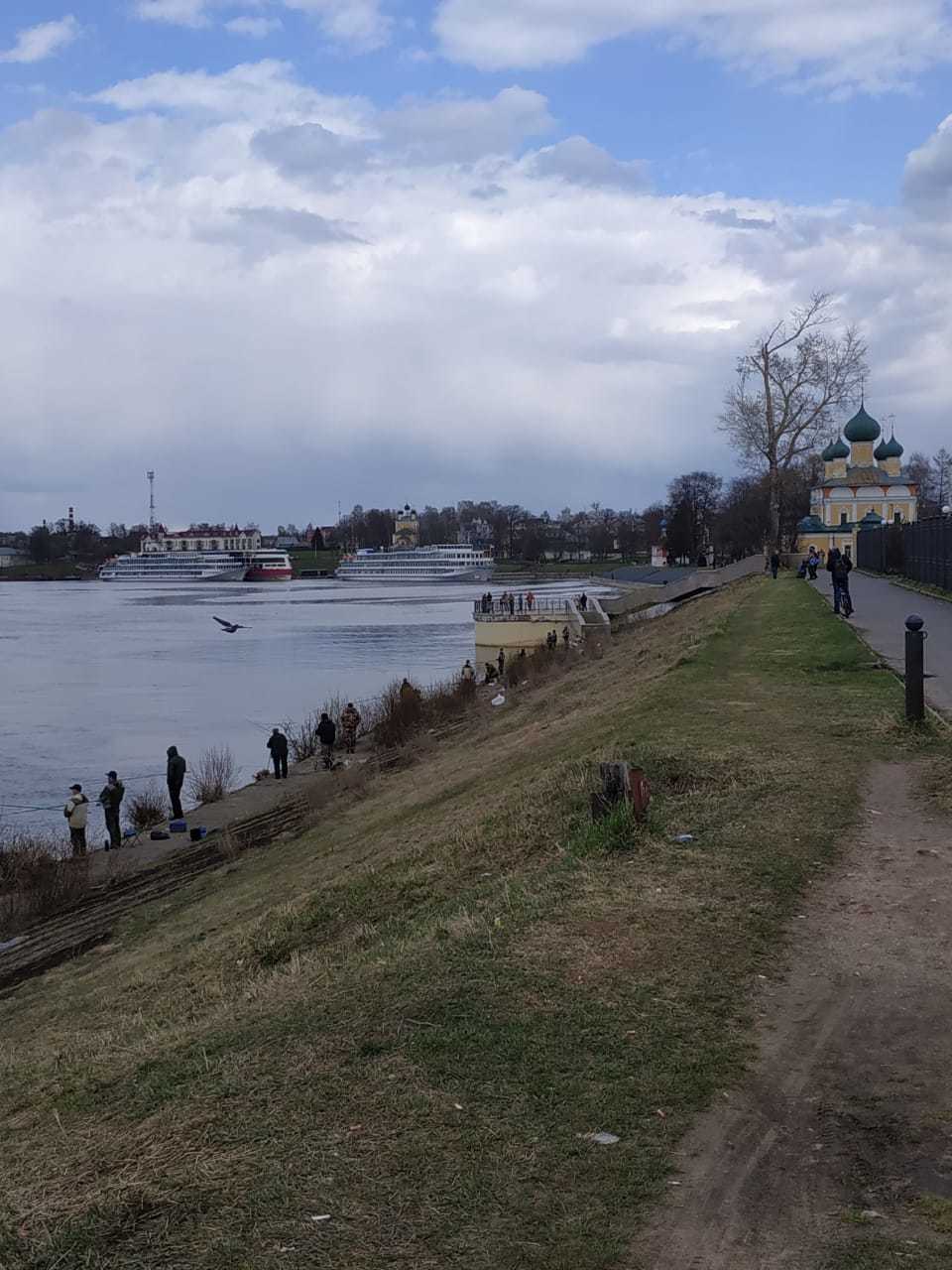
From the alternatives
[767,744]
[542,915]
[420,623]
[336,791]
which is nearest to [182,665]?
[420,623]

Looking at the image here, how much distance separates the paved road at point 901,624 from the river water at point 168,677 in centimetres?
1379

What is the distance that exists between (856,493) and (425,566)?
9741 cm

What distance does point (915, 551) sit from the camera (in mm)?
36156

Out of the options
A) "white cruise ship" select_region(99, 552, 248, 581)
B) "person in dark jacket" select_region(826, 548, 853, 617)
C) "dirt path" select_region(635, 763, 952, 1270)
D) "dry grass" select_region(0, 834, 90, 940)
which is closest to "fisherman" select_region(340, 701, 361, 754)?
"dry grass" select_region(0, 834, 90, 940)

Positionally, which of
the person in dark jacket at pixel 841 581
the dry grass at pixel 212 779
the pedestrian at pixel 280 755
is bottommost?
the dry grass at pixel 212 779

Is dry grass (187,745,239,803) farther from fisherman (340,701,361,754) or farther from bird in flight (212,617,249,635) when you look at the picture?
bird in flight (212,617,249,635)

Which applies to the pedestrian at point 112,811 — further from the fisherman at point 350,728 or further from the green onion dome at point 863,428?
the green onion dome at point 863,428

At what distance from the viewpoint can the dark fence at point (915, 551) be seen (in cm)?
3111

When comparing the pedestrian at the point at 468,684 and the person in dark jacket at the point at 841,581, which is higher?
the person in dark jacket at the point at 841,581

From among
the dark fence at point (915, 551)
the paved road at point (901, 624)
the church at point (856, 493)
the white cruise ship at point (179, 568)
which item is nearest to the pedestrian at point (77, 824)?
the paved road at point (901, 624)

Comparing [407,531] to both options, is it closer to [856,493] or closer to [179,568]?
[179,568]

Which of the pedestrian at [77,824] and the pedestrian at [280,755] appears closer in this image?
the pedestrian at [77,824]

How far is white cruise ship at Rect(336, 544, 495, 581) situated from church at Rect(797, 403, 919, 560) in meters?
89.3

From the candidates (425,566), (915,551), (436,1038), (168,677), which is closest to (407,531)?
(425,566)
